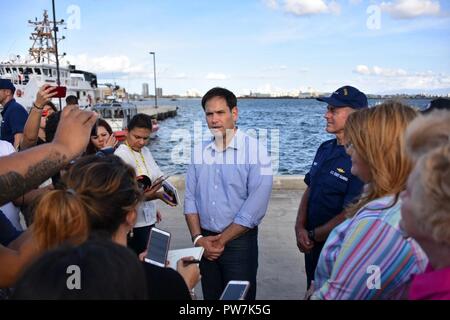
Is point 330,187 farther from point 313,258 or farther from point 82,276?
point 82,276

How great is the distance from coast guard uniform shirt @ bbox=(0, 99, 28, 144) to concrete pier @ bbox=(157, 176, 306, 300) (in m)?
2.46

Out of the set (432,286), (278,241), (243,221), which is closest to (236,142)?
(243,221)

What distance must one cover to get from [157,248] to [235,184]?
1.14 metres

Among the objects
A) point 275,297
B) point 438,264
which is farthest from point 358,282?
point 275,297

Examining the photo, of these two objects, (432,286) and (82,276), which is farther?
(432,286)

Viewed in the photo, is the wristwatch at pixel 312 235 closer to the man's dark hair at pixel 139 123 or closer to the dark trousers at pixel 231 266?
the dark trousers at pixel 231 266

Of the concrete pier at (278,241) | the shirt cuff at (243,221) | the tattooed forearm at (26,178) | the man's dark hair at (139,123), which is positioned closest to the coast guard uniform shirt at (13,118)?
the man's dark hair at (139,123)

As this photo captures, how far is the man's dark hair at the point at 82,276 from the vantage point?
3.92ft

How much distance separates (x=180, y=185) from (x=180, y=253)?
5.98 m

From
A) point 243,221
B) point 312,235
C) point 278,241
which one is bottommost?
point 278,241

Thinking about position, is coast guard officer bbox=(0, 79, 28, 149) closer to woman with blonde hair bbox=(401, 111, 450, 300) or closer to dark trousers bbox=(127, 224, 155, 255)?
dark trousers bbox=(127, 224, 155, 255)

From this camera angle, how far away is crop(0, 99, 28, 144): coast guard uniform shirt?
18.2ft

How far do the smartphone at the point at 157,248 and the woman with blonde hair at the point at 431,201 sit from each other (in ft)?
4.41

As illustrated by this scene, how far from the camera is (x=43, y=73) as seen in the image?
37.3 m
